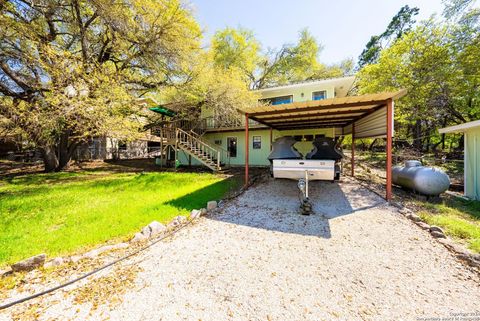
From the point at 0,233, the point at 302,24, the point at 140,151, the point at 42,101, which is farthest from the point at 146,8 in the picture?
the point at 302,24

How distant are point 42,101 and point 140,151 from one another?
1625cm

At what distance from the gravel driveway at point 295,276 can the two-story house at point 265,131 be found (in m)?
8.66

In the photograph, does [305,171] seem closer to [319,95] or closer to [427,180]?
[427,180]

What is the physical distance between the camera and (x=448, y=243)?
11.2 feet

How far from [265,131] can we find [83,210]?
441 inches

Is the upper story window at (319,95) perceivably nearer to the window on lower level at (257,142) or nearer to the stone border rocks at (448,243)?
the window on lower level at (257,142)

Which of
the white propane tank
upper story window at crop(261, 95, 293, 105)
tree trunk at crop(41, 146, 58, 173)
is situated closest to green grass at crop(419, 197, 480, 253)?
the white propane tank

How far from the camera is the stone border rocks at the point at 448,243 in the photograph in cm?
292

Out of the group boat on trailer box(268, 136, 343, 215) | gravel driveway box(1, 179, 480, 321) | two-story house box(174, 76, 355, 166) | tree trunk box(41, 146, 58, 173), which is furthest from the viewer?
two-story house box(174, 76, 355, 166)

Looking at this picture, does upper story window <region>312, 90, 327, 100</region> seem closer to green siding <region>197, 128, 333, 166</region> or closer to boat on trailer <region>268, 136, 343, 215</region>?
green siding <region>197, 128, 333, 166</region>

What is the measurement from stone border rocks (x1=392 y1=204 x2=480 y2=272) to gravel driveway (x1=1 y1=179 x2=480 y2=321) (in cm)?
15

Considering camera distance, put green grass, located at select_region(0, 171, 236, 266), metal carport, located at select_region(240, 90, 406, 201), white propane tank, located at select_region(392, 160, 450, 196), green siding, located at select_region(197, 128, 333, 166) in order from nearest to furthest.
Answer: green grass, located at select_region(0, 171, 236, 266) → metal carport, located at select_region(240, 90, 406, 201) → white propane tank, located at select_region(392, 160, 450, 196) → green siding, located at select_region(197, 128, 333, 166)

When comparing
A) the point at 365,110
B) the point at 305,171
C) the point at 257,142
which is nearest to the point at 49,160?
the point at 257,142

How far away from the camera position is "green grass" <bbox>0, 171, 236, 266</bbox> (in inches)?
141
